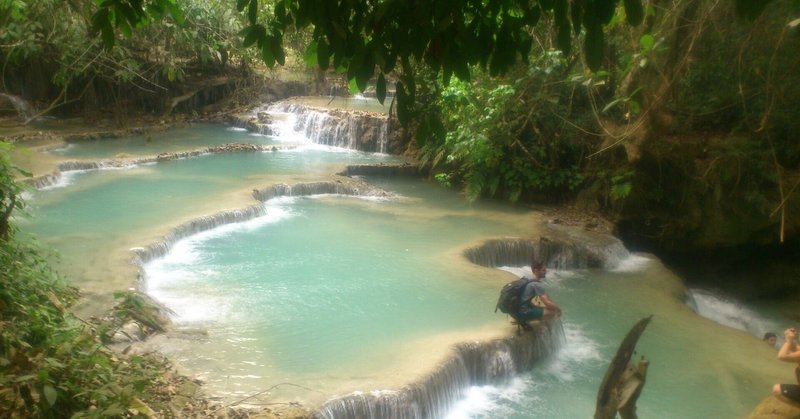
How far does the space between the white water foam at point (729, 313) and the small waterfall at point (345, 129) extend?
9144mm

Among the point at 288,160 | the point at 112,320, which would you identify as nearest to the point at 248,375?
the point at 112,320

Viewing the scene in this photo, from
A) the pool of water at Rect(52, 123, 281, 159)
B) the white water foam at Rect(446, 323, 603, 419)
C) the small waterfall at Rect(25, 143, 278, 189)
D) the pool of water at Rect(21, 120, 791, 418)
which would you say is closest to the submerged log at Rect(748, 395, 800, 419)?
the pool of water at Rect(21, 120, 791, 418)

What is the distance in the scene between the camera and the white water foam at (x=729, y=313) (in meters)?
9.47

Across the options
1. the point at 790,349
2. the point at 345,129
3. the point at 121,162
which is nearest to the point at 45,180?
the point at 121,162

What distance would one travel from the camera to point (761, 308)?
402 inches

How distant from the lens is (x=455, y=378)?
6.12 meters

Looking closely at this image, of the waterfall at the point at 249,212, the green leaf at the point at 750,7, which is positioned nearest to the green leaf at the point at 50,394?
the green leaf at the point at 750,7

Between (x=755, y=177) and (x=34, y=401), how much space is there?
10.5 m

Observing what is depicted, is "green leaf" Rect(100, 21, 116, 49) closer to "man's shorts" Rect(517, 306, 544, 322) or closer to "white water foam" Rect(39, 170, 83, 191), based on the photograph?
"man's shorts" Rect(517, 306, 544, 322)

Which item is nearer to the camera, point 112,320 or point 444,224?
point 112,320

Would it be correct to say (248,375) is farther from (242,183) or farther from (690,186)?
(690,186)

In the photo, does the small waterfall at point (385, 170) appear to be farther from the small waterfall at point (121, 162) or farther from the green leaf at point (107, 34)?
the green leaf at point (107, 34)

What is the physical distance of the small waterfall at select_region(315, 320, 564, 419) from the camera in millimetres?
5363

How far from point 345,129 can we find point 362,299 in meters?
10.5
